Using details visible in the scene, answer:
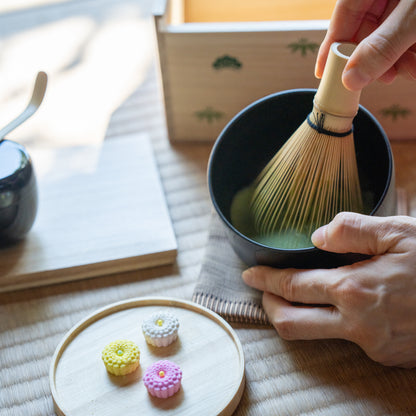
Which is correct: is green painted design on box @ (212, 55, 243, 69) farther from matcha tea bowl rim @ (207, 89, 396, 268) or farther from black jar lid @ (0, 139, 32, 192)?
black jar lid @ (0, 139, 32, 192)

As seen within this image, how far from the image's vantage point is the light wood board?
57cm

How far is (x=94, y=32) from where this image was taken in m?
0.91

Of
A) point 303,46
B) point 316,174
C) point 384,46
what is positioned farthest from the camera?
point 303,46

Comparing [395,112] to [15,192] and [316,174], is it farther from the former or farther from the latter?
[15,192]

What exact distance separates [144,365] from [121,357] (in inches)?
1.0

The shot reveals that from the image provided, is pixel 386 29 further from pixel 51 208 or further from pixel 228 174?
pixel 51 208

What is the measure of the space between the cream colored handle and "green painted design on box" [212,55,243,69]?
180 millimetres

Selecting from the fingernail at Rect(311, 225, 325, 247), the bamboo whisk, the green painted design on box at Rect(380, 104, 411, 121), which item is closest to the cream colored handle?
the bamboo whisk

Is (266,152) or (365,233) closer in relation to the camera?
(365,233)

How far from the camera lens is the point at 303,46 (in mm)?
619

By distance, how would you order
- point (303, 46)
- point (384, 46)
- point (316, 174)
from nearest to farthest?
point (384, 46)
point (316, 174)
point (303, 46)

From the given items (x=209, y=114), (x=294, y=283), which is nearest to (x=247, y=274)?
(x=294, y=283)

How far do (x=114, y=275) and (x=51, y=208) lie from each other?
12cm

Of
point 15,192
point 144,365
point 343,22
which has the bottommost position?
point 144,365
